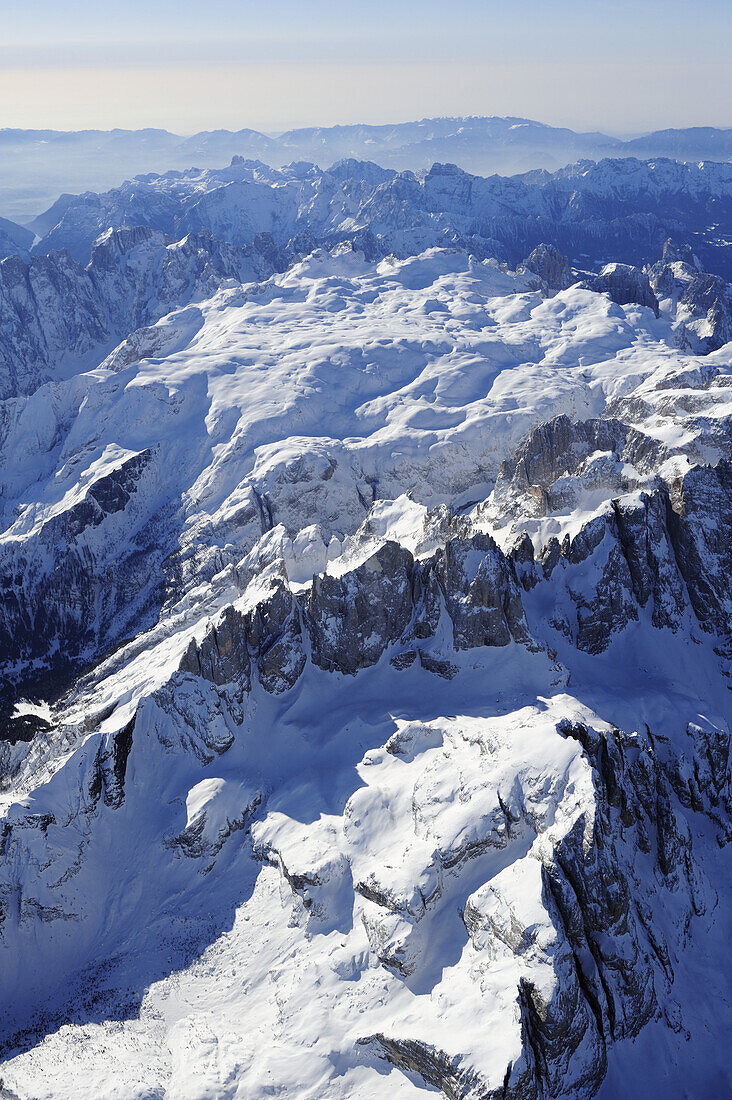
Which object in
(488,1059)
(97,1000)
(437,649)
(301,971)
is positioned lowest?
(97,1000)

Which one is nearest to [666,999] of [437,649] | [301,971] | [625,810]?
[625,810]

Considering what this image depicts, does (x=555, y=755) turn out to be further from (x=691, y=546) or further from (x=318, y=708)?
(x=691, y=546)

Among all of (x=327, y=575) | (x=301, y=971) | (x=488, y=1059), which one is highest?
(x=327, y=575)

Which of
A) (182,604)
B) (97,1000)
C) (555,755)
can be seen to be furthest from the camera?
(182,604)

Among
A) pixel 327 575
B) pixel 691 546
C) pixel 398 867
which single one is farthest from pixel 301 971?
pixel 691 546

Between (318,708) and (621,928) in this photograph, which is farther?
(318,708)

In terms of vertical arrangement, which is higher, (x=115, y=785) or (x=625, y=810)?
(x=625, y=810)

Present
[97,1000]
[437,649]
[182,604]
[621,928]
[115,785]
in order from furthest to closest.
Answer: [182,604] < [437,649] < [115,785] < [97,1000] < [621,928]

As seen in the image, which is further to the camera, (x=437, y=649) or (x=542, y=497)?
(x=542, y=497)

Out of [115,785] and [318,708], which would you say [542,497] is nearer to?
[318,708]
